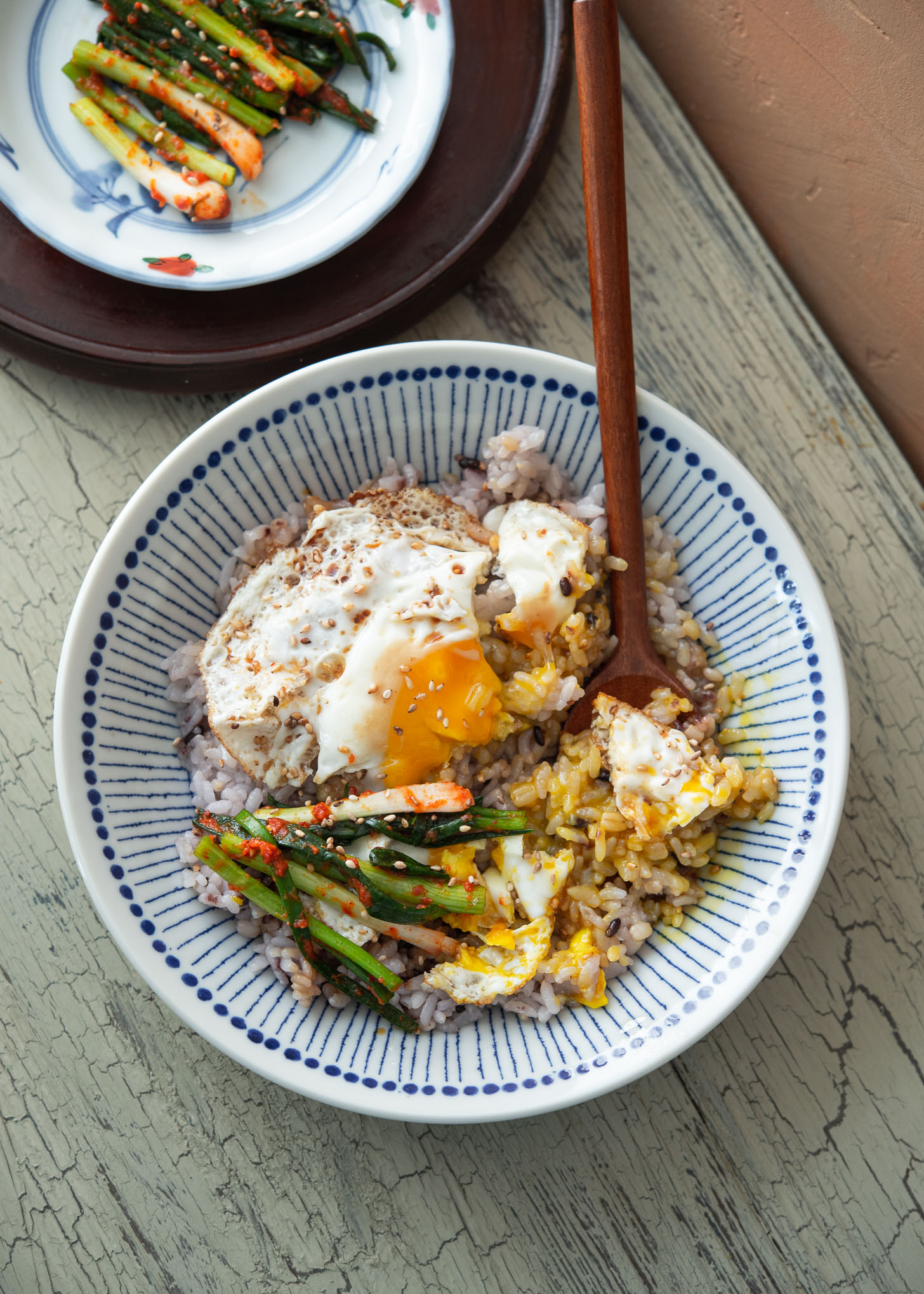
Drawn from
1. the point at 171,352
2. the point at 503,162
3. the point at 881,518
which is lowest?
the point at 881,518

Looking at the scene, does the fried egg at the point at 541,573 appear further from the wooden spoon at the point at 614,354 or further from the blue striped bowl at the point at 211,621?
the blue striped bowl at the point at 211,621

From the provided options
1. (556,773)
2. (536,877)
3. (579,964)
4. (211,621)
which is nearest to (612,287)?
(556,773)

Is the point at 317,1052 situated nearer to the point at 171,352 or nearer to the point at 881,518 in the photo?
the point at 171,352

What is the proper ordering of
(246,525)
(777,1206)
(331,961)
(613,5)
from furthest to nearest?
(777,1206) < (246,525) < (331,961) < (613,5)

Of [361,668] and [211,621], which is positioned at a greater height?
[211,621]

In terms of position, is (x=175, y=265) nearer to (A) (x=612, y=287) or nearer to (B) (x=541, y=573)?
(A) (x=612, y=287)

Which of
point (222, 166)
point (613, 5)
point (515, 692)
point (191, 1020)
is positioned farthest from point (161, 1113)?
point (613, 5)
